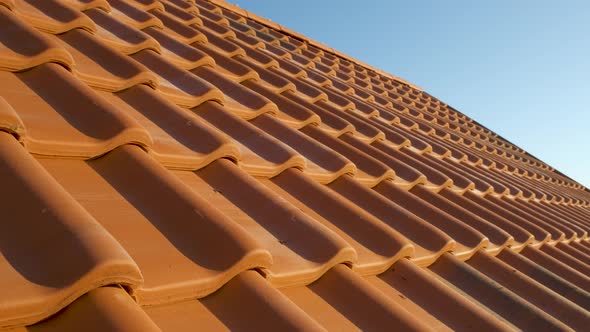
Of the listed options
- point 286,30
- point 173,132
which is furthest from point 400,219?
point 286,30

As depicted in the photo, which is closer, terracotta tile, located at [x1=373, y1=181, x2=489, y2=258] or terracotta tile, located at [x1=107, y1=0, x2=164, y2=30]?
terracotta tile, located at [x1=373, y1=181, x2=489, y2=258]

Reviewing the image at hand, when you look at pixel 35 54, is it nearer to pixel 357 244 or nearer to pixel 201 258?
pixel 201 258

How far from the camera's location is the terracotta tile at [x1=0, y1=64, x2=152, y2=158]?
131cm

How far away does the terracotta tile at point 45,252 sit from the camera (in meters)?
0.87

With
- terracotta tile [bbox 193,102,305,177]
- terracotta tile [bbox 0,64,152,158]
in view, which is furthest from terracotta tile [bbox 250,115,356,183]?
terracotta tile [bbox 0,64,152,158]

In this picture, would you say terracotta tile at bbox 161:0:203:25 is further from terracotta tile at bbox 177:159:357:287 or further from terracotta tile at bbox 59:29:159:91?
terracotta tile at bbox 177:159:357:287

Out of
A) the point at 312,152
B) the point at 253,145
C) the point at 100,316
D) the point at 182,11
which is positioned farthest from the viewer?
the point at 182,11

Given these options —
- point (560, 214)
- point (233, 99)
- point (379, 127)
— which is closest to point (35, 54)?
point (233, 99)

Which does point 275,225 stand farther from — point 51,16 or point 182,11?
point 182,11

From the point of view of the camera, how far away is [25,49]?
5.22 feet

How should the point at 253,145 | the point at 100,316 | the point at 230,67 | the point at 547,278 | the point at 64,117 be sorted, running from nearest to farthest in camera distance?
1. the point at 100,316
2. the point at 64,117
3. the point at 253,145
4. the point at 547,278
5. the point at 230,67

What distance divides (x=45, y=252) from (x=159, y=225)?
0.32 m

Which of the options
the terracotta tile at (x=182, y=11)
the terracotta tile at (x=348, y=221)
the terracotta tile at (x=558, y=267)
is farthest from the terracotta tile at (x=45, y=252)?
→ the terracotta tile at (x=558, y=267)

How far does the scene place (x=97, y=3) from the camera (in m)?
2.44
